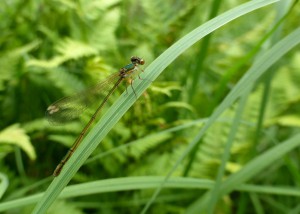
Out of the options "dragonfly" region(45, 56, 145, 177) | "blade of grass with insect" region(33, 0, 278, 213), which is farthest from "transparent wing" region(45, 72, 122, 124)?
"blade of grass with insect" region(33, 0, 278, 213)

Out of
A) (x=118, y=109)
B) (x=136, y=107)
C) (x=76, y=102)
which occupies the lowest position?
(x=118, y=109)

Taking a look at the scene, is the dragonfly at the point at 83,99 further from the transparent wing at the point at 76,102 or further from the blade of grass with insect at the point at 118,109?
the blade of grass with insect at the point at 118,109

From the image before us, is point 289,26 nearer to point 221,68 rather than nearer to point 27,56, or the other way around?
point 221,68

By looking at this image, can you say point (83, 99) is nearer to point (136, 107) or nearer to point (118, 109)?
point (136, 107)

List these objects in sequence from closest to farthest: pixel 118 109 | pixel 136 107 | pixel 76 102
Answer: pixel 118 109 → pixel 76 102 → pixel 136 107

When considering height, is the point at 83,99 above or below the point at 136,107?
below

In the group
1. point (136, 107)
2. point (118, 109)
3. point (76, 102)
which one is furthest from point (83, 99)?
point (118, 109)
